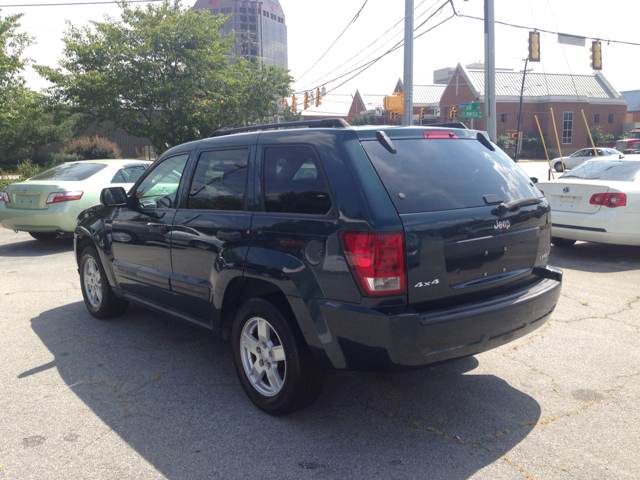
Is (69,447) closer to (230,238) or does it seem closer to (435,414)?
(230,238)

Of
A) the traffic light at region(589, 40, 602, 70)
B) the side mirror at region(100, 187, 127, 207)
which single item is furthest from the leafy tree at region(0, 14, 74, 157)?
the traffic light at region(589, 40, 602, 70)

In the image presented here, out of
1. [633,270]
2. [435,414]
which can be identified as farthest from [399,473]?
[633,270]

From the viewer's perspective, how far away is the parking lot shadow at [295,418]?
119 inches

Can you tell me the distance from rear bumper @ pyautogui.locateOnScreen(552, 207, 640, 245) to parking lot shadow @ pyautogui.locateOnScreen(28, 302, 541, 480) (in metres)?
4.66

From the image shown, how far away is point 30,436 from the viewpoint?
337 cm

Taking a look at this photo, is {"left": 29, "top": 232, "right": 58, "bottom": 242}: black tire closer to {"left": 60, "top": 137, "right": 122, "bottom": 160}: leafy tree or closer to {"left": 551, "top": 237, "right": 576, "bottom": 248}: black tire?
{"left": 551, "top": 237, "right": 576, "bottom": 248}: black tire

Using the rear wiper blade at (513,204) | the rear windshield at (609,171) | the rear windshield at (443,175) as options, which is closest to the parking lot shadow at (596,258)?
the rear windshield at (609,171)

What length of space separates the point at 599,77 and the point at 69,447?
8314 centimetres

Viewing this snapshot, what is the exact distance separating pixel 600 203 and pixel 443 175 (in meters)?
5.65

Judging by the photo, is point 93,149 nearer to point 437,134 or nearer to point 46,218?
point 46,218

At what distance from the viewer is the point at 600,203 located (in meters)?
8.03

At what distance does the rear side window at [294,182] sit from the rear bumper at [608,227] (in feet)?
19.9

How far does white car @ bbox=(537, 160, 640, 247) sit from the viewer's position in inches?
310

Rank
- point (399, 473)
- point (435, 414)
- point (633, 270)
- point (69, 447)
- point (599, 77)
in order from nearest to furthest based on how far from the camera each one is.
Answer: point (399, 473) → point (69, 447) → point (435, 414) → point (633, 270) → point (599, 77)
